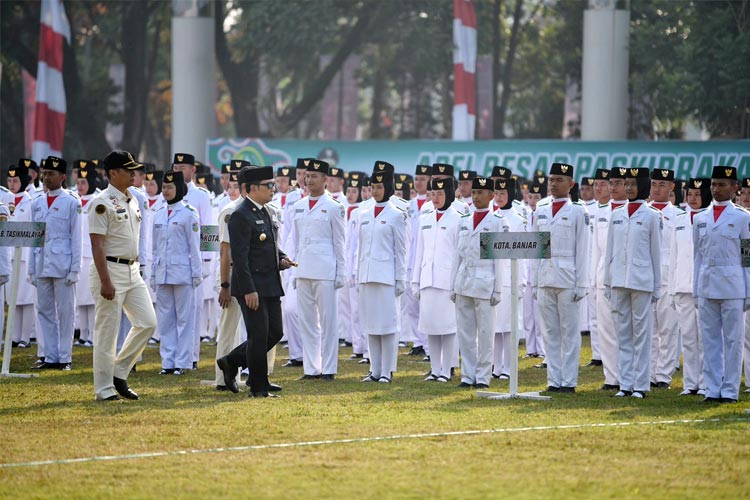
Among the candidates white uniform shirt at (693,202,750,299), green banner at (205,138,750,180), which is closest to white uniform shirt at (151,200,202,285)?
white uniform shirt at (693,202,750,299)

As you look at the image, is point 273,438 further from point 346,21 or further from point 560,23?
point 560,23

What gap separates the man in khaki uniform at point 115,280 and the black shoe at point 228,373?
90cm

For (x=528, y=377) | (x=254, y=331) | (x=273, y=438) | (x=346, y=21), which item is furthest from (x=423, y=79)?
(x=273, y=438)

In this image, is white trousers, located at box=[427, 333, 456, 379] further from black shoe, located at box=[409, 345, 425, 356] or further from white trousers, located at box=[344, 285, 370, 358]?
black shoe, located at box=[409, 345, 425, 356]

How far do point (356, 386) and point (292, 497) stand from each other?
566 centimetres

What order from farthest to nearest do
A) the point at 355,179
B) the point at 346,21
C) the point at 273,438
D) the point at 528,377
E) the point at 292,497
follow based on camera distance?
1. the point at 346,21
2. the point at 355,179
3. the point at 528,377
4. the point at 273,438
5. the point at 292,497

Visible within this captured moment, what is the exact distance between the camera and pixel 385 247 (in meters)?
13.9

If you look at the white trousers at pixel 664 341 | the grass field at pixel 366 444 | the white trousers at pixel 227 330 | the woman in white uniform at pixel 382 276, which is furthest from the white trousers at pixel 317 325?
the white trousers at pixel 664 341

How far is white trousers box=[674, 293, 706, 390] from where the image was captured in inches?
519

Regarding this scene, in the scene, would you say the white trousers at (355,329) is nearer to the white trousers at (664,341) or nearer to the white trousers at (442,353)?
the white trousers at (442,353)

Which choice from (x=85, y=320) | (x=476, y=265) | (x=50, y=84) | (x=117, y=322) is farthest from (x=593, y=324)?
(x=50, y=84)

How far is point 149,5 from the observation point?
38.4 metres

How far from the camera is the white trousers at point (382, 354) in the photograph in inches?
543

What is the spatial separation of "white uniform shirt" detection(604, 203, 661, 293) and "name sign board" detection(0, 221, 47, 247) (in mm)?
5872
